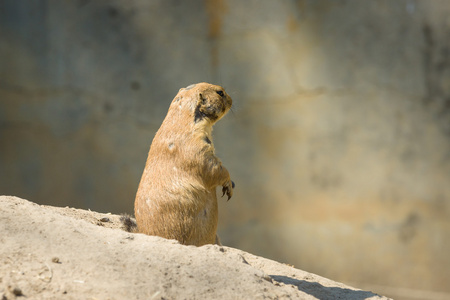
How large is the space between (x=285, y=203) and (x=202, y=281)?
14.3 feet

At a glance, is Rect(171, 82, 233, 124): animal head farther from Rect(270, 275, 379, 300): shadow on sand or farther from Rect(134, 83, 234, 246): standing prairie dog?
Rect(270, 275, 379, 300): shadow on sand

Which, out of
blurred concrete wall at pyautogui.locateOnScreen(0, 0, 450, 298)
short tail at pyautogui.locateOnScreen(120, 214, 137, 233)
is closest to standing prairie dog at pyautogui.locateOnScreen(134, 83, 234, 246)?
short tail at pyautogui.locateOnScreen(120, 214, 137, 233)

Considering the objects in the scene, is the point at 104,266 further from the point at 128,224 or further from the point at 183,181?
the point at 128,224

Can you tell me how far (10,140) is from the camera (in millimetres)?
7375

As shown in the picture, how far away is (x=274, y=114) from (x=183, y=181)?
11.2 ft

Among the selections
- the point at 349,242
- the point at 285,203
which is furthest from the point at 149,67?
the point at 349,242

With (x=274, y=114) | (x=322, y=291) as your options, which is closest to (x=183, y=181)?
(x=322, y=291)

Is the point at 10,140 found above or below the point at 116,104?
below

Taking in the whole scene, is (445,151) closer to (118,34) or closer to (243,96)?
(243,96)

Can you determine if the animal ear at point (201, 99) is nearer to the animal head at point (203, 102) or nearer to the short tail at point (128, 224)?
the animal head at point (203, 102)

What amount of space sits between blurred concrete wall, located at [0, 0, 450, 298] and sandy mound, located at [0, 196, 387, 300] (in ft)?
12.5

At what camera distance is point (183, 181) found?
4.13 m

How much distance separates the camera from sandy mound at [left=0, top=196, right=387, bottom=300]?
8.95ft

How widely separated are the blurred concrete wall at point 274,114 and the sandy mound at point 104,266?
3.81 metres
